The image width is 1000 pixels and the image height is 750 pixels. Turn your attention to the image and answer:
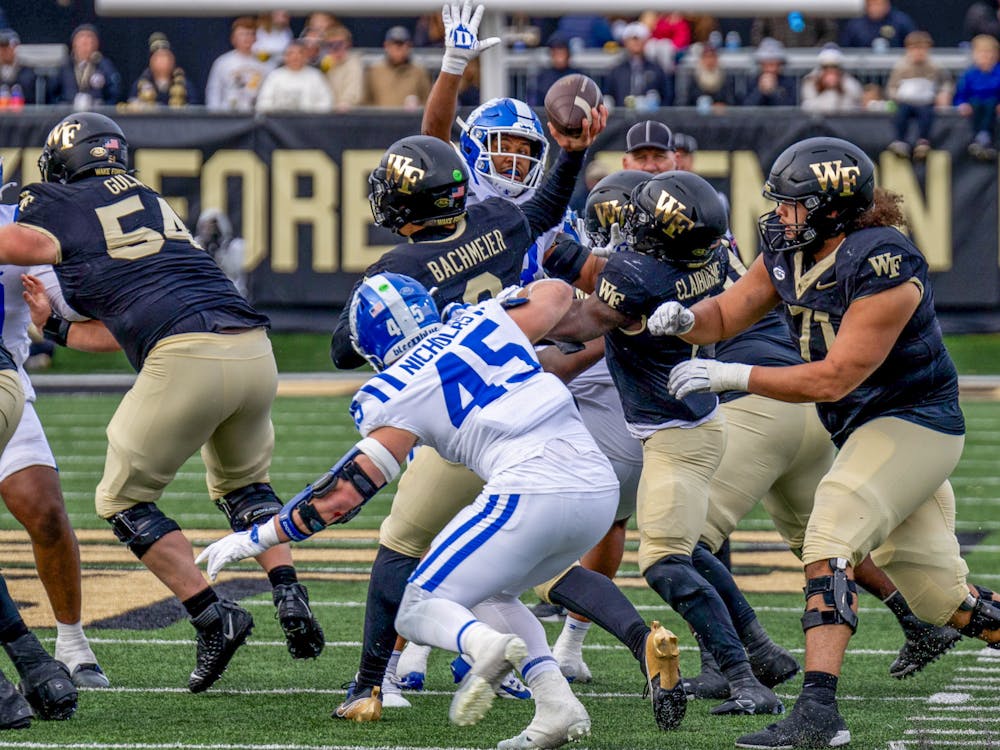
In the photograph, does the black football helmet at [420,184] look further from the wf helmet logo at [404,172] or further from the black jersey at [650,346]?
the black jersey at [650,346]

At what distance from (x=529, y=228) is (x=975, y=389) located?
372 inches

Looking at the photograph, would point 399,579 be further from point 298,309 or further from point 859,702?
point 298,309

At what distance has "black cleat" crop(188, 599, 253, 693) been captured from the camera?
17.7ft

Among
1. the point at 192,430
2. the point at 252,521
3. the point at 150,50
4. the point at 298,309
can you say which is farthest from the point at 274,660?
the point at 150,50

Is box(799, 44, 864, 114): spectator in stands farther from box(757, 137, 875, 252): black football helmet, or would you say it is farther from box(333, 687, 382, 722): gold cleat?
box(333, 687, 382, 722): gold cleat

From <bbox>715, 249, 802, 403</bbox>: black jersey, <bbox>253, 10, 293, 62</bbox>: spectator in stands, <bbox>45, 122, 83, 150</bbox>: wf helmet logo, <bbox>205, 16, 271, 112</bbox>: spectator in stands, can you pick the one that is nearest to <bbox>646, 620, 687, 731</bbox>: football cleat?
<bbox>715, 249, 802, 403</bbox>: black jersey

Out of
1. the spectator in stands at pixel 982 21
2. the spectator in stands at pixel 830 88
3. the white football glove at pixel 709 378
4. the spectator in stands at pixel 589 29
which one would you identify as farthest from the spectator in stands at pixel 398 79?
the white football glove at pixel 709 378

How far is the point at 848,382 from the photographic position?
4809 millimetres

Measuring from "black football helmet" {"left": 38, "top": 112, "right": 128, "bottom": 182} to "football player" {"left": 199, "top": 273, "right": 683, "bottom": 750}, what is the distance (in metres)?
1.53

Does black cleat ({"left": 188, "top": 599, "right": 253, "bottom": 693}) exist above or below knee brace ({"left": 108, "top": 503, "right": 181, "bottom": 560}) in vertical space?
below

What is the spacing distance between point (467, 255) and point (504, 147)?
794 millimetres

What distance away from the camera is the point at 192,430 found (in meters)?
5.54

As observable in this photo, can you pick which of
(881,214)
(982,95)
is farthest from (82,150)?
(982,95)

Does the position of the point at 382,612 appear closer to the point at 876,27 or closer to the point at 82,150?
the point at 82,150
